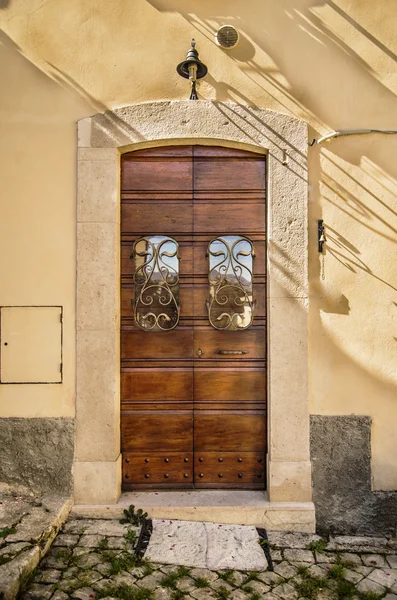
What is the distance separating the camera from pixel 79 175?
11.3ft

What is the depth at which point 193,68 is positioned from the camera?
3.29 metres

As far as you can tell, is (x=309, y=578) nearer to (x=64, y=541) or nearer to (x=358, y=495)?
(x=358, y=495)

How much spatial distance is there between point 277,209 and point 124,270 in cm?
132

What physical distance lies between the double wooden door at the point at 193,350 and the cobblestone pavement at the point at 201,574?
1.82 feet

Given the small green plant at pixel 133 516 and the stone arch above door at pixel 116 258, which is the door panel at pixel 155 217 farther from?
the small green plant at pixel 133 516

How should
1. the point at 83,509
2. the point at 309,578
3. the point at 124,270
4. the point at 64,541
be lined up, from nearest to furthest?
the point at 309,578
the point at 64,541
the point at 83,509
the point at 124,270

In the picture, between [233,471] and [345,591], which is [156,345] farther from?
[345,591]

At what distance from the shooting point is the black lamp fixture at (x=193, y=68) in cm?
322

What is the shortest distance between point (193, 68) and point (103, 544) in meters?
3.47

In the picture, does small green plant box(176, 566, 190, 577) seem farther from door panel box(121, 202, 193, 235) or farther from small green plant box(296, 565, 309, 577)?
door panel box(121, 202, 193, 235)

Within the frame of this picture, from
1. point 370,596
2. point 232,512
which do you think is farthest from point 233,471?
point 370,596

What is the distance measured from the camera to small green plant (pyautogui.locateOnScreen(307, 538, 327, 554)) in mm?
3102

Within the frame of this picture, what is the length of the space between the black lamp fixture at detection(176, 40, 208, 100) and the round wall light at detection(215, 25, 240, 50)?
23 cm

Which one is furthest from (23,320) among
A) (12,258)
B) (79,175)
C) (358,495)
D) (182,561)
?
(358,495)
